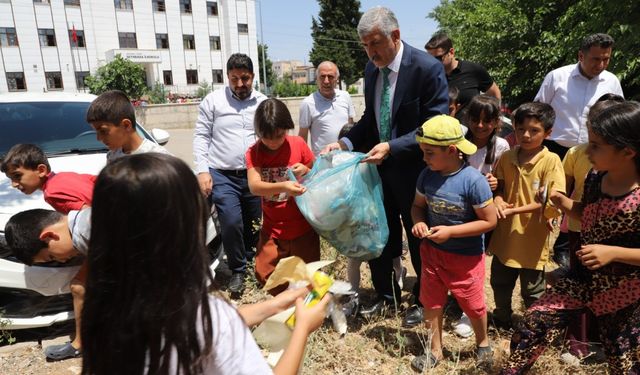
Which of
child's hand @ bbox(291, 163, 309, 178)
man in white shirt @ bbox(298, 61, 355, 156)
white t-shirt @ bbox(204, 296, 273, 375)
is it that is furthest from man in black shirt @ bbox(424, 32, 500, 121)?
white t-shirt @ bbox(204, 296, 273, 375)

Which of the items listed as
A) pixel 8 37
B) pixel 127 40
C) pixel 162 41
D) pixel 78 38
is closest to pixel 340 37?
pixel 162 41

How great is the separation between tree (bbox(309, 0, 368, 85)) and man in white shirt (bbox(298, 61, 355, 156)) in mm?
36855

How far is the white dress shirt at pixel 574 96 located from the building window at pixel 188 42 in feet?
126

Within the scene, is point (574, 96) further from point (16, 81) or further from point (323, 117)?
point (16, 81)

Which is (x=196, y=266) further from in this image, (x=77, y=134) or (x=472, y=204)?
(x=77, y=134)

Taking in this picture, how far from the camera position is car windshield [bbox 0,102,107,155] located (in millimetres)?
3887

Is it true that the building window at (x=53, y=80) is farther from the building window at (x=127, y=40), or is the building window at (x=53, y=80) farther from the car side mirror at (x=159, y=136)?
the car side mirror at (x=159, y=136)

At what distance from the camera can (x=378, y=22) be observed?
2.42 metres

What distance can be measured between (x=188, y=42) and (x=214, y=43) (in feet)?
7.49

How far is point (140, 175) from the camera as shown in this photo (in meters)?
0.95

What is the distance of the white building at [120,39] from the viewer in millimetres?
30781

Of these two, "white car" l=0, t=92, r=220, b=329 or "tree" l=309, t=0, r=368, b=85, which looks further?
"tree" l=309, t=0, r=368, b=85

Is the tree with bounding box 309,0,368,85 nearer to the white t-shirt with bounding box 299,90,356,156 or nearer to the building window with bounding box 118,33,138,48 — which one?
the building window with bounding box 118,33,138,48

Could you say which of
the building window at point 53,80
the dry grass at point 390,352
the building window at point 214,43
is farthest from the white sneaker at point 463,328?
the building window at point 214,43
